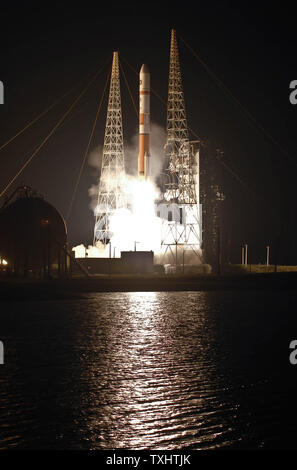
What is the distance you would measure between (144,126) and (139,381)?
63479 millimetres

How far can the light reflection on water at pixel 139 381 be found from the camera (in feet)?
37.7

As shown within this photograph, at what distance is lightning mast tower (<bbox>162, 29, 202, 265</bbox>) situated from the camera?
75188 mm

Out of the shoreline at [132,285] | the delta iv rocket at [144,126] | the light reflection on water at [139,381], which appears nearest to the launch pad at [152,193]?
the delta iv rocket at [144,126]

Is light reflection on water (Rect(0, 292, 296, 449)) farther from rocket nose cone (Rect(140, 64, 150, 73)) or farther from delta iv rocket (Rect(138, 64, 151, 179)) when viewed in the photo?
rocket nose cone (Rect(140, 64, 150, 73))

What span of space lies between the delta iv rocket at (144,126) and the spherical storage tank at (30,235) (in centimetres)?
2548

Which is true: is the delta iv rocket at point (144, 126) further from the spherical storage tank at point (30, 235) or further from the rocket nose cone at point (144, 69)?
the spherical storage tank at point (30, 235)

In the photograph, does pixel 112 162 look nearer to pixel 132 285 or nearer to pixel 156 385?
pixel 132 285

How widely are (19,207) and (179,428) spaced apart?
4207cm

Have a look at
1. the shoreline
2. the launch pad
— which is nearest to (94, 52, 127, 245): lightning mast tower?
the launch pad

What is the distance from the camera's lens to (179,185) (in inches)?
2958

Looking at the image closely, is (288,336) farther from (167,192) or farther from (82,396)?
(167,192)

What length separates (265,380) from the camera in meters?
16.1

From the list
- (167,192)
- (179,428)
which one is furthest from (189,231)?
(179,428)

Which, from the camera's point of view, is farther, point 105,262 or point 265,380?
point 105,262
